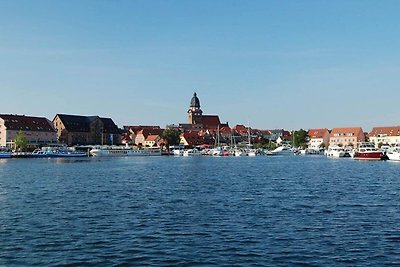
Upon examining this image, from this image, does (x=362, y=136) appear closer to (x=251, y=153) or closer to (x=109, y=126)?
(x=251, y=153)

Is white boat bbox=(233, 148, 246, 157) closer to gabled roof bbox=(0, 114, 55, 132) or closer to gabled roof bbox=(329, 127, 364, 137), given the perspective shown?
gabled roof bbox=(0, 114, 55, 132)

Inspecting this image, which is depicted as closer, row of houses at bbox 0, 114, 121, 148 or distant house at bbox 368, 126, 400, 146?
row of houses at bbox 0, 114, 121, 148

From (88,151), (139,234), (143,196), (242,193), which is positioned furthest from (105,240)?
(88,151)

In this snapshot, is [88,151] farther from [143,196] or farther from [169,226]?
[169,226]

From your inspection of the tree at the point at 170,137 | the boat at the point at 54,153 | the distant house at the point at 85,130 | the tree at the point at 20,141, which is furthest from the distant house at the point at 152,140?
the tree at the point at 20,141

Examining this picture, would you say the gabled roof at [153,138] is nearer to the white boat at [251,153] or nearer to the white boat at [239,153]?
the white boat at [239,153]

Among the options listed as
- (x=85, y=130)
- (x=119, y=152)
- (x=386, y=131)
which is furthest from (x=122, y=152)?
Answer: (x=386, y=131)

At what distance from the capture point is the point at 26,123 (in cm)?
14900

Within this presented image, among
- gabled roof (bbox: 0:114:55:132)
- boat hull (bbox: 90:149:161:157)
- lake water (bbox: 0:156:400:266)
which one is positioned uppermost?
gabled roof (bbox: 0:114:55:132)

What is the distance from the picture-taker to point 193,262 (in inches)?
621

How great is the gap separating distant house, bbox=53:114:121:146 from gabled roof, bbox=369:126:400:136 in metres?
99.4

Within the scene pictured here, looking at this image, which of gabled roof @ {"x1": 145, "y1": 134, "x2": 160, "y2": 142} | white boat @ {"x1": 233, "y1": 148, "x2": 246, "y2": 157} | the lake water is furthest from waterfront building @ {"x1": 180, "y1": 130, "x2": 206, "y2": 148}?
the lake water

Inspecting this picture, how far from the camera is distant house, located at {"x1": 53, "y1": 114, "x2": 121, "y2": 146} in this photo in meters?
164

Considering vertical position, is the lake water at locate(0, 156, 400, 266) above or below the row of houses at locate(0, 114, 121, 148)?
below
